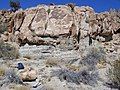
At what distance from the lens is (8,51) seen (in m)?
17.9

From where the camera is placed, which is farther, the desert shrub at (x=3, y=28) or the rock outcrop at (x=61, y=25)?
the desert shrub at (x=3, y=28)

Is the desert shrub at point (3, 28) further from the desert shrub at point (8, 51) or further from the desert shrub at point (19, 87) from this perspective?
the desert shrub at point (19, 87)

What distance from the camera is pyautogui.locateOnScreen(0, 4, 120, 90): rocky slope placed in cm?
1616

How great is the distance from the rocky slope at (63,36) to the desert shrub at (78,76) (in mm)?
1623

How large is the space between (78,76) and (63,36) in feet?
21.5

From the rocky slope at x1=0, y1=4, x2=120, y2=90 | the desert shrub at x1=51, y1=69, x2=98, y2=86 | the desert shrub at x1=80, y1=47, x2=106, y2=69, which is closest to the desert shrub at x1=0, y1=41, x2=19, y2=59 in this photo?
the rocky slope at x1=0, y1=4, x2=120, y2=90

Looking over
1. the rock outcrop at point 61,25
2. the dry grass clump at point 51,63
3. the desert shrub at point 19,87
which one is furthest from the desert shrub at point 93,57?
the desert shrub at point 19,87

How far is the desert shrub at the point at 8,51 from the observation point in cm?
1755

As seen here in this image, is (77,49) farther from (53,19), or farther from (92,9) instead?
(92,9)

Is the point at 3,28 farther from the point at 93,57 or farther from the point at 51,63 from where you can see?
the point at 93,57

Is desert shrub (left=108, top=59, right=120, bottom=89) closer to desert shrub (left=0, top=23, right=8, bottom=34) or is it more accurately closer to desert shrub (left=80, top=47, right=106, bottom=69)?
desert shrub (left=80, top=47, right=106, bottom=69)

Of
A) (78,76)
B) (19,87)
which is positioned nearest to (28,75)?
(19,87)

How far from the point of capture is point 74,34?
1883cm

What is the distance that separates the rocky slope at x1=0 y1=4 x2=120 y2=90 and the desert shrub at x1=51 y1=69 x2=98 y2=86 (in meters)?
1.62
